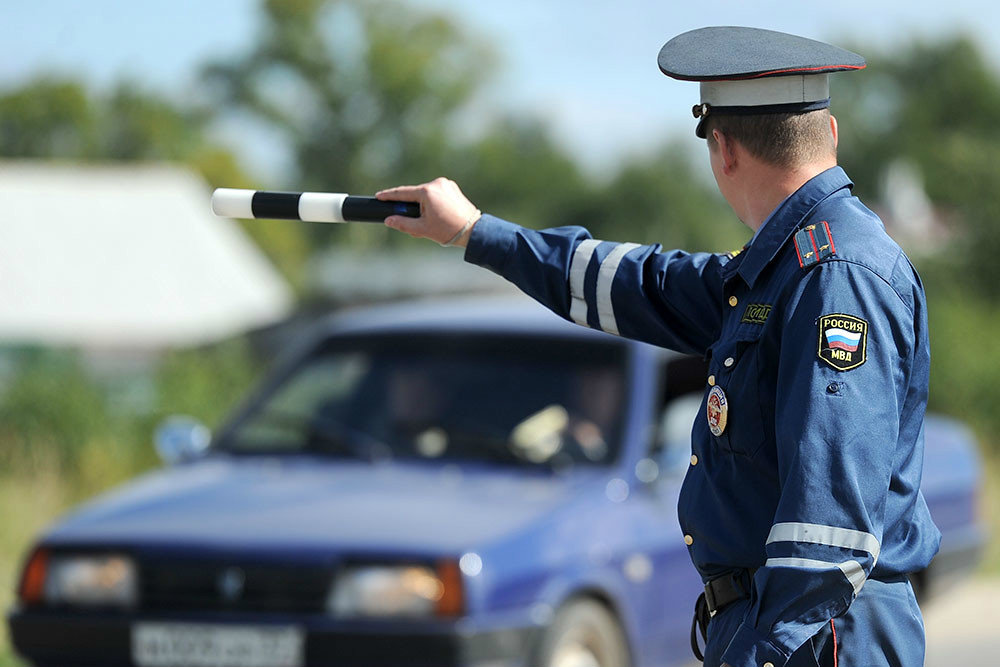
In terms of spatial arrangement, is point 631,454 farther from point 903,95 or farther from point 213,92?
point 903,95

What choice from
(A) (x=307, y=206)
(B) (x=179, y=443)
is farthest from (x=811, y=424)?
(B) (x=179, y=443)

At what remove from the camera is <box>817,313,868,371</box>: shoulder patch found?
2.30 m

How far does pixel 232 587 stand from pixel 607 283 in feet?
7.40

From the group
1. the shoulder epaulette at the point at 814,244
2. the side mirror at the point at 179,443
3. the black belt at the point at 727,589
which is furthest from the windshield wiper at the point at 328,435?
the shoulder epaulette at the point at 814,244

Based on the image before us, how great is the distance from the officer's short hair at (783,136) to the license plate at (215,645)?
260cm

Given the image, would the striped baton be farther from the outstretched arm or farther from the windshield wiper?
the windshield wiper

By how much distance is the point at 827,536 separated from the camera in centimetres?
228

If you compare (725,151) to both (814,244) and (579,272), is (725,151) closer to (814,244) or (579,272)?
(814,244)

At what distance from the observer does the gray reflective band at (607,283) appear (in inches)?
117

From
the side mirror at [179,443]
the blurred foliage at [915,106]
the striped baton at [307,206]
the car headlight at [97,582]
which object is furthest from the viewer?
the blurred foliage at [915,106]

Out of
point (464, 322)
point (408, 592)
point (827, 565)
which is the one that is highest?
point (464, 322)

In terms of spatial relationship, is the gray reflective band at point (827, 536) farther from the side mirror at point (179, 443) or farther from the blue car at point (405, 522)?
the side mirror at point (179, 443)

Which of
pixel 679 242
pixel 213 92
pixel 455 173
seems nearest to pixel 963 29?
pixel 679 242

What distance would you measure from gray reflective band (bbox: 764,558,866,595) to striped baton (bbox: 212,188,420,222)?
1.03 meters
